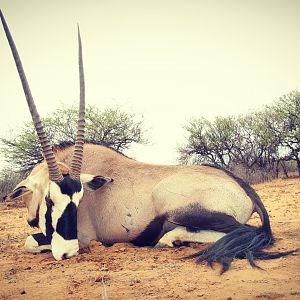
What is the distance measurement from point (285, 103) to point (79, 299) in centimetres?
2252

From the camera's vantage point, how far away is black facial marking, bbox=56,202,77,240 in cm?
435

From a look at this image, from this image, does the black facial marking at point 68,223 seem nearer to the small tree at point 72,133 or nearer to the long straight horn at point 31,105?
the long straight horn at point 31,105

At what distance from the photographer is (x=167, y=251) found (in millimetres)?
4477

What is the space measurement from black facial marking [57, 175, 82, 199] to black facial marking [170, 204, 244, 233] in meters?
1.16

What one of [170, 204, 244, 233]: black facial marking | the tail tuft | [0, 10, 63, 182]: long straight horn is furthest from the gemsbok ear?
the tail tuft

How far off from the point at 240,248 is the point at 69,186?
1.99m

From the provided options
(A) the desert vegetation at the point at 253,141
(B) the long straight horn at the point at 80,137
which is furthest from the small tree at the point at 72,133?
(B) the long straight horn at the point at 80,137

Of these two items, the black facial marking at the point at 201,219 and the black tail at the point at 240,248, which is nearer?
the black tail at the point at 240,248

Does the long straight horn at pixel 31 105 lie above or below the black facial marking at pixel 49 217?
above

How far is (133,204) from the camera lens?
4926 mm

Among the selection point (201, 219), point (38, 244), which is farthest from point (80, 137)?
point (201, 219)

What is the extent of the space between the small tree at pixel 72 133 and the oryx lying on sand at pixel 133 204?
44.7 ft

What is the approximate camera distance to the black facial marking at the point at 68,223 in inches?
171

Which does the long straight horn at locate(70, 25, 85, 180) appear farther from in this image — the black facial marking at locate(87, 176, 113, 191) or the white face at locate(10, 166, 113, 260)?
the black facial marking at locate(87, 176, 113, 191)
